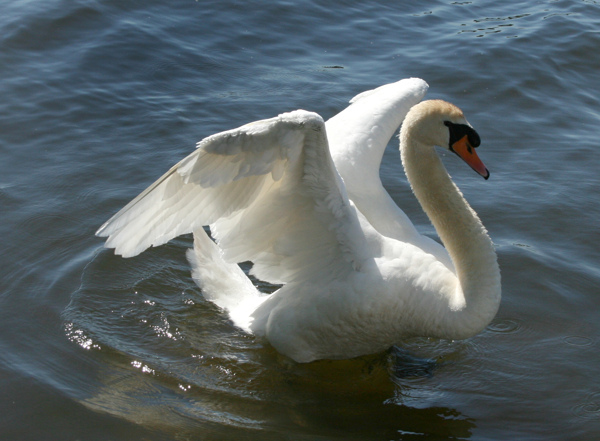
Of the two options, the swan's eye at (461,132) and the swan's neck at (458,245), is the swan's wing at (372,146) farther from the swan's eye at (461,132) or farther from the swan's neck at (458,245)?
the swan's eye at (461,132)

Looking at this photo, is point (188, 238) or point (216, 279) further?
point (188, 238)

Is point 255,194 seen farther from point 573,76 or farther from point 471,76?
point 573,76

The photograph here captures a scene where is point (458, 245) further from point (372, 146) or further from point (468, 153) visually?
point (372, 146)

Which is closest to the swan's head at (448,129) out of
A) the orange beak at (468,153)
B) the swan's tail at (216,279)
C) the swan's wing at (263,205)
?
the orange beak at (468,153)

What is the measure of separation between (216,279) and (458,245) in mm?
2015

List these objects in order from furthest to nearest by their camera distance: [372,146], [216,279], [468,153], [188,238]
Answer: [188,238]
[216,279]
[372,146]
[468,153]

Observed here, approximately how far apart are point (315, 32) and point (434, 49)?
177cm

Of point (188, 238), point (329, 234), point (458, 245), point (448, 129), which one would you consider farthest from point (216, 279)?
point (448, 129)

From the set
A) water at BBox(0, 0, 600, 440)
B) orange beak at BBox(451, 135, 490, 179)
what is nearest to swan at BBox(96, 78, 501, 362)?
orange beak at BBox(451, 135, 490, 179)

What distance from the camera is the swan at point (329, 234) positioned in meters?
4.63

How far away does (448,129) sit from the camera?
500 cm

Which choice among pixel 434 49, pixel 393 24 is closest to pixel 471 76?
pixel 434 49

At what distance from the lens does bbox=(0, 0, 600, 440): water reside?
507cm

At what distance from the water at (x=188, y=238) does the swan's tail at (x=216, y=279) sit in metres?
0.16
